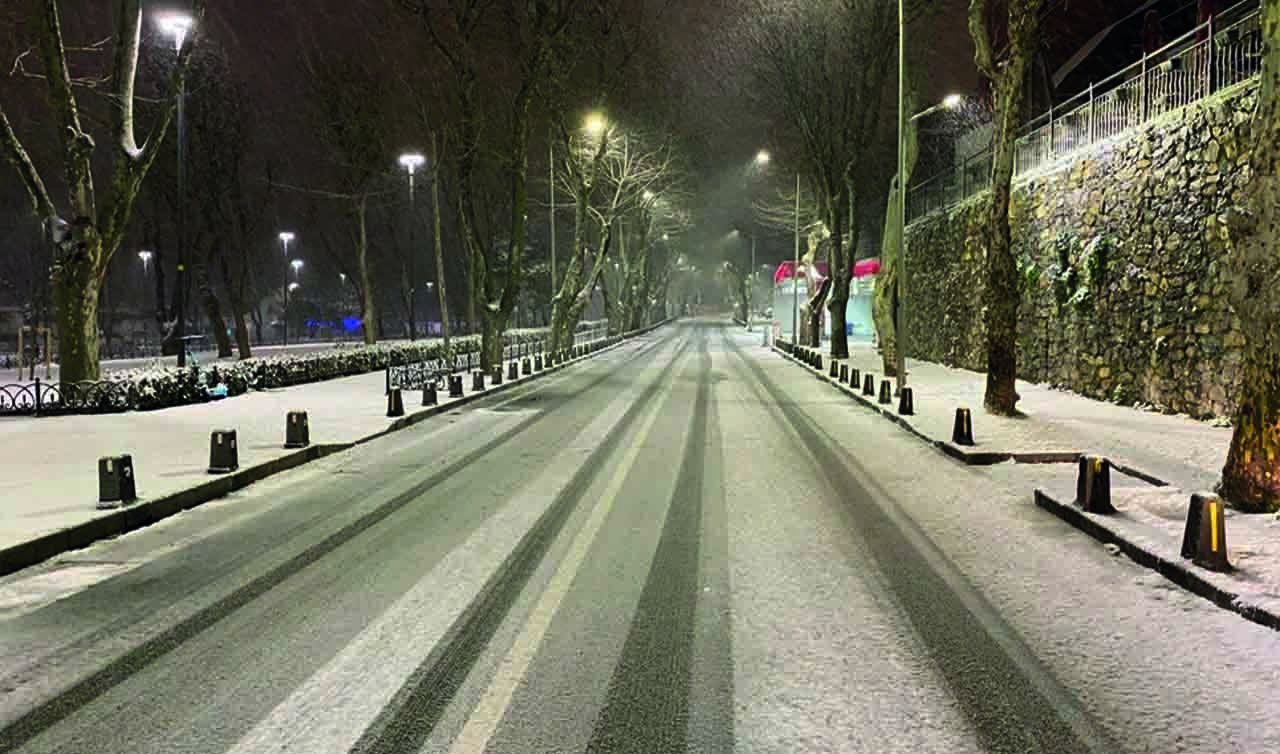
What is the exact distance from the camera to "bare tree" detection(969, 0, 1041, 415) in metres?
16.4

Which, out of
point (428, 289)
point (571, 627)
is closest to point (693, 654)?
point (571, 627)

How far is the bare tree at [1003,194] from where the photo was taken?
16.4 m

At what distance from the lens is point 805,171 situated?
4316 cm

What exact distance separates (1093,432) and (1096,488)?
21.1 feet

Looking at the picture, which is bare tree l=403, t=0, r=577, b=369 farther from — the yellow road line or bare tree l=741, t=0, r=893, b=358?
the yellow road line

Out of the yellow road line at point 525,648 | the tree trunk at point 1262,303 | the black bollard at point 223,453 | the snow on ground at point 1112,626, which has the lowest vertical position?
the snow on ground at point 1112,626

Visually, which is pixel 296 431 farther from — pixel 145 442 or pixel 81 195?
pixel 81 195

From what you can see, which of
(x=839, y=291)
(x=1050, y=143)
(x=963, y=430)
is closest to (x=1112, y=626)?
(x=963, y=430)

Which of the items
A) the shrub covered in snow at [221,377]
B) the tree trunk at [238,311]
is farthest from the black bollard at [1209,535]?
the tree trunk at [238,311]

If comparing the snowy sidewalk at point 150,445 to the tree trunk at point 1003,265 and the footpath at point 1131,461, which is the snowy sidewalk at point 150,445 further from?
the tree trunk at point 1003,265

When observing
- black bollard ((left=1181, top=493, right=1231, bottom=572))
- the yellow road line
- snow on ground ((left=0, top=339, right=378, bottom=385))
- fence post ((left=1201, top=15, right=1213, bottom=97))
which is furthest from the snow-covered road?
snow on ground ((left=0, top=339, right=378, bottom=385))

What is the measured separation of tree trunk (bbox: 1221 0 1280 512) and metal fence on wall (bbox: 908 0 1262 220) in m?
1.94

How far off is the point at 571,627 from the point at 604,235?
→ 38.2 m

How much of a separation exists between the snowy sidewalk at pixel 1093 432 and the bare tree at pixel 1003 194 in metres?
0.99
